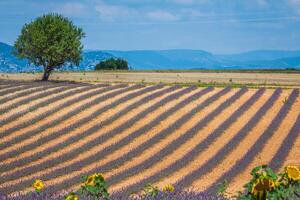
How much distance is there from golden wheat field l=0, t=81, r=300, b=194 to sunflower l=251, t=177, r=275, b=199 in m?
11.3

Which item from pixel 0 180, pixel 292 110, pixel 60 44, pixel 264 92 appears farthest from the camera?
pixel 60 44

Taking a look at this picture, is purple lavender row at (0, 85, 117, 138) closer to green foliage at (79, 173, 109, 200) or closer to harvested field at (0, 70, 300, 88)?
harvested field at (0, 70, 300, 88)

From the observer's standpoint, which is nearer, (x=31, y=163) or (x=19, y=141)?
(x=31, y=163)

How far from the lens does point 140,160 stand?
77.2ft

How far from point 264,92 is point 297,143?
18331mm

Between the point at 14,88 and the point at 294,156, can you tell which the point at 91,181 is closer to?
the point at 294,156

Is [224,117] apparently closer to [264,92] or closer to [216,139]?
[216,139]

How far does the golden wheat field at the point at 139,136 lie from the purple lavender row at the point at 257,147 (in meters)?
0.05

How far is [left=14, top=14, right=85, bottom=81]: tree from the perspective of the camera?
2104 inches

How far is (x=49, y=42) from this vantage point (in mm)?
53875

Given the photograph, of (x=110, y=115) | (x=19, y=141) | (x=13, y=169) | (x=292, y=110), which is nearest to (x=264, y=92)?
(x=292, y=110)

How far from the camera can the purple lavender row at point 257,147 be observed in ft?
69.0

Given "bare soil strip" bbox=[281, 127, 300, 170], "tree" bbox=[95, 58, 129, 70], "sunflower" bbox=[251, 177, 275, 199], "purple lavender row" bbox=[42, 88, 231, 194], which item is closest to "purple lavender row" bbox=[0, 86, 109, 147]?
"purple lavender row" bbox=[42, 88, 231, 194]

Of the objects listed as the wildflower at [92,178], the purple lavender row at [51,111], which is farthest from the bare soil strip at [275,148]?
the wildflower at [92,178]
